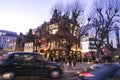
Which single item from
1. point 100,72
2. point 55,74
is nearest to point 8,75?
point 55,74

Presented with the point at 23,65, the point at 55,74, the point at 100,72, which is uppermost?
the point at 23,65

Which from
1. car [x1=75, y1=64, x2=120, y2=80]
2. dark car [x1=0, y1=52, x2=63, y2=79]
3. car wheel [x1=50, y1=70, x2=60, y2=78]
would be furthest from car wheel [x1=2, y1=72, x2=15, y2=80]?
car [x1=75, y1=64, x2=120, y2=80]

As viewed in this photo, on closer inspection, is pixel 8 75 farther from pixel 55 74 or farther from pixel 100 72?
pixel 100 72

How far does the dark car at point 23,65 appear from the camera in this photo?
1703cm

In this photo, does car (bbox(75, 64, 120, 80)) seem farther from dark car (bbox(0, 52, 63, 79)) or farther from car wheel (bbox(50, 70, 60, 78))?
car wheel (bbox(50, 70, 60, 78))

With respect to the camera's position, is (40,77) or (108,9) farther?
(108,9)

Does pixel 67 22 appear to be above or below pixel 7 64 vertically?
above

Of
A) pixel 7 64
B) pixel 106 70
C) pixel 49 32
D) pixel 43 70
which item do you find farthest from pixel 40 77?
pixel 49 32

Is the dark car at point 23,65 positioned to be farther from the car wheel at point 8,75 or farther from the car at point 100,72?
the car at point 100,72

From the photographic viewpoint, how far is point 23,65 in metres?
17.1

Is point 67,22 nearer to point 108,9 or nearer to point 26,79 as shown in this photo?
point 108,9

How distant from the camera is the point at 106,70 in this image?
9.41 metres

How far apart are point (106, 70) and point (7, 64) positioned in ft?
29.0

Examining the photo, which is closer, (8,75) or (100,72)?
(100,72)
